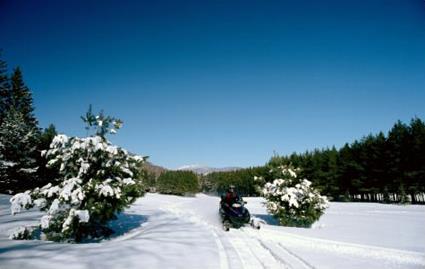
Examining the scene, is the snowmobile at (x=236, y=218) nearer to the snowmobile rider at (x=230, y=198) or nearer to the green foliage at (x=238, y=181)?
the snowmobile rider at (x=230, y=198)

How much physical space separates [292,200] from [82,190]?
31.5 feet

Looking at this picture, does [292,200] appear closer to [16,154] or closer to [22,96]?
[16,154]

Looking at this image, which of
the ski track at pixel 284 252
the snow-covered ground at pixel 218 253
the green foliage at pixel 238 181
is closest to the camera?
the snow-covered ground at pixel 218 253

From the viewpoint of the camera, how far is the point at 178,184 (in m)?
102

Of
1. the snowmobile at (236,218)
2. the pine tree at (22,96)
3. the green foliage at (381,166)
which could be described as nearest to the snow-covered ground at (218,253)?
the snowmobile at (236,218)

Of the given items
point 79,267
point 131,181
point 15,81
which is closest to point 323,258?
point 79,267

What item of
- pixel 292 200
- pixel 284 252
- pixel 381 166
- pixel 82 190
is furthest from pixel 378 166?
pixel 82 190

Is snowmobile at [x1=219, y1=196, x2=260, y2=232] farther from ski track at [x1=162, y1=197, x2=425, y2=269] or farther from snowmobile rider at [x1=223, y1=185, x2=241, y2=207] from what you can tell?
ski track at [x1=162, y1=197, x2=425, y2=269]

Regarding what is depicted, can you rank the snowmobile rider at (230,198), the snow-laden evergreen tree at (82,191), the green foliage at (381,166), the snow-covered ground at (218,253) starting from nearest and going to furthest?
the snow-covered ground at (218,253)
the snow-laden evergreen tree at (82,191)
the snowmobile rider at (230,198)
the green foliage at (381,166)

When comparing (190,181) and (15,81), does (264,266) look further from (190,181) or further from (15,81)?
(190,181)

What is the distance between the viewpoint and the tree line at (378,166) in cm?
Result: 4138

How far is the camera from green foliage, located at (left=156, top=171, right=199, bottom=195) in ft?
333

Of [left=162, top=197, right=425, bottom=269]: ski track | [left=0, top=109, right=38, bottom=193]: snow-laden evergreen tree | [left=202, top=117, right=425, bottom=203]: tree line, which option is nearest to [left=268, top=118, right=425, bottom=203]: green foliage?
[left=202, top=117, right=425, bottom=203]: tree line

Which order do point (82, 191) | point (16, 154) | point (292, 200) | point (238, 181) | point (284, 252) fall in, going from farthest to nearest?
point (238, 181), point (16, 154), point (292, 200), point (82, 191), point (284, 252)
